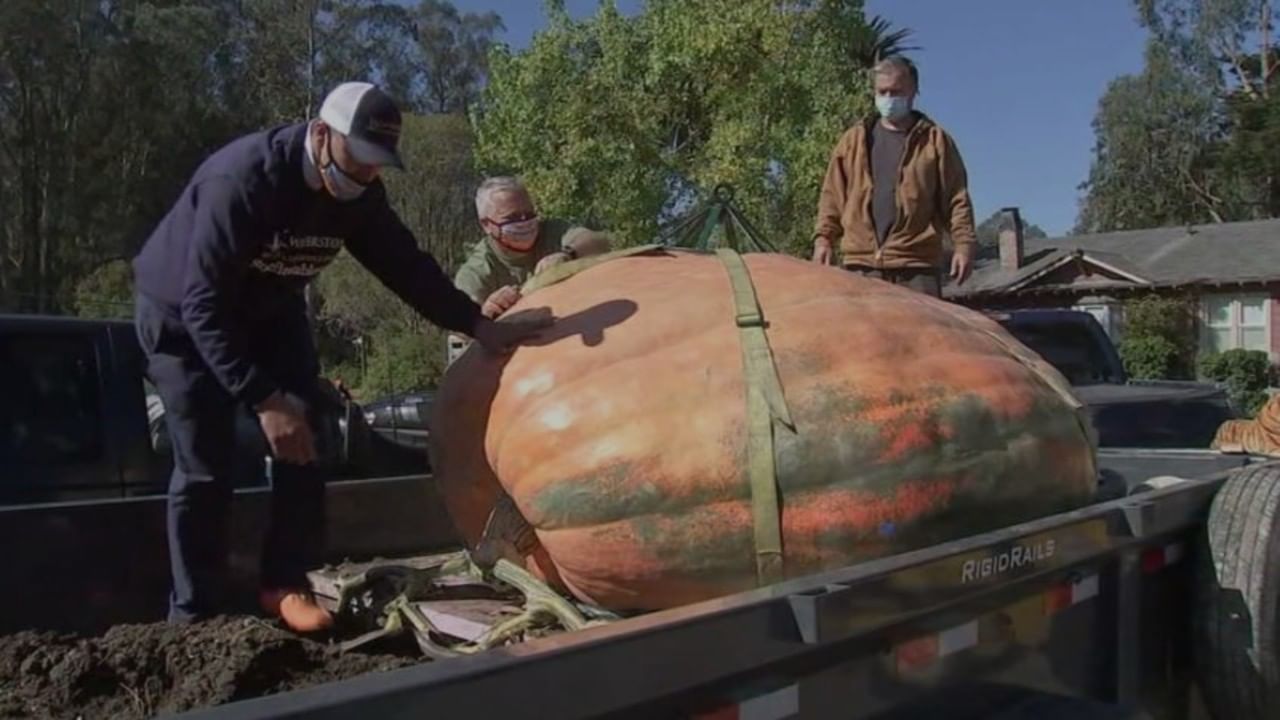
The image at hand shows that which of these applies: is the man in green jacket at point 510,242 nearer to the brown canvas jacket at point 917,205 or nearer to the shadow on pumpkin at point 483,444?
the shadow on pumpkin at point 483,444

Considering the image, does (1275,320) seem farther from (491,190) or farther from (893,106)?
(491,190)

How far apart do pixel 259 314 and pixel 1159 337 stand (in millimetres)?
31316

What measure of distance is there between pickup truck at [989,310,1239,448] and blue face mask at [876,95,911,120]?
209 cm

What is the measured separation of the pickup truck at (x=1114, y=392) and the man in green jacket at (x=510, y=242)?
136 inches

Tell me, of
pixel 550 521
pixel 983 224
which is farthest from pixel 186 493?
pixel 983 224

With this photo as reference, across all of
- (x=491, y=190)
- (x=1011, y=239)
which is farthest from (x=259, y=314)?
(x=1011, y=239)

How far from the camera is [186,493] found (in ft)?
10.3

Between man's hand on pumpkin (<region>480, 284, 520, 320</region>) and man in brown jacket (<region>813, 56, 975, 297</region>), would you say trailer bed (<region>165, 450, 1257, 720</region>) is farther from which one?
man in brown jacket (<region>813, 56, 975, 297</region>)

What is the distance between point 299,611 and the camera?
126 inches

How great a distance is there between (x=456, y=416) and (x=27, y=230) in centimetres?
3987

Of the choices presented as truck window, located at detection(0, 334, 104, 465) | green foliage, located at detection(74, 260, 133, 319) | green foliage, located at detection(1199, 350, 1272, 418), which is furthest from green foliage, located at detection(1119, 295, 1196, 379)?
truck window, located at detection(0, 334, 104, 465)

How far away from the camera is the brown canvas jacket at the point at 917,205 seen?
209 inches

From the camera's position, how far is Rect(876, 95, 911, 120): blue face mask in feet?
17.3

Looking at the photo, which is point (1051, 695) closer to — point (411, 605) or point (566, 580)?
point (566, 580)
